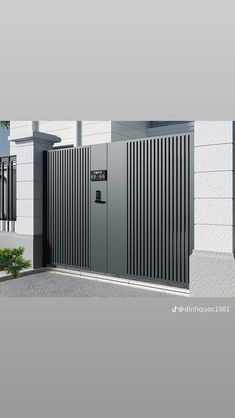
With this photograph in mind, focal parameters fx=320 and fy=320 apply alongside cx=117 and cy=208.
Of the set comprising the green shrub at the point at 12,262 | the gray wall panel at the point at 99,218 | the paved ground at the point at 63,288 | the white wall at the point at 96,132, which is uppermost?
the white wall at the point at 96,132

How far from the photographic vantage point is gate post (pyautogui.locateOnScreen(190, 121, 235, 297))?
15.9 feet

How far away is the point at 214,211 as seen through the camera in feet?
16.5

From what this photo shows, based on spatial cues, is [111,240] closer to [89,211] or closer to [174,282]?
[89,211]

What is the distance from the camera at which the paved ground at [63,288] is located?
602 cm

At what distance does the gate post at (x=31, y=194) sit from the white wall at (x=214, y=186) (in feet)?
14.0

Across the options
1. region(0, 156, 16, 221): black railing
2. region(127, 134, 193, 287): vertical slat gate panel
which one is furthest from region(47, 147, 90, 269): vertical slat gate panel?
region(0, 156, 16, 221): black railing

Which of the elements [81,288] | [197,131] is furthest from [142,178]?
[81,288]

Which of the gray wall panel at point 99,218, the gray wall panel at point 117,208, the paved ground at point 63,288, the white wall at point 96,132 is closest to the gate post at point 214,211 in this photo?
the paved ground at point 63,288

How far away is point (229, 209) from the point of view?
16.0 feet

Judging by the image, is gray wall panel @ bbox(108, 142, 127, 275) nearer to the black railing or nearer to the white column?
the white column

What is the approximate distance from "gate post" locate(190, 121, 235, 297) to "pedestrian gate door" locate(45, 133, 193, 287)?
0.33 m

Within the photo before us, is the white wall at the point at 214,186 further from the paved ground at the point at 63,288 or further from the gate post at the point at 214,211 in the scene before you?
the paved ground at the point at 63,288

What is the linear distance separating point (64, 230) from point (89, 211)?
947 millimetres

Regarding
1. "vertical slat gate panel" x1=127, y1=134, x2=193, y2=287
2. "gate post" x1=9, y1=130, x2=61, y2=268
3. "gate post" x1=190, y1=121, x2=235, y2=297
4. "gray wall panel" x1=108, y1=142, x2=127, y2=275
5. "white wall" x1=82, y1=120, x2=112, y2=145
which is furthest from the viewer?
"white wall" x1=82, y1=120, x2=112, y2=145
